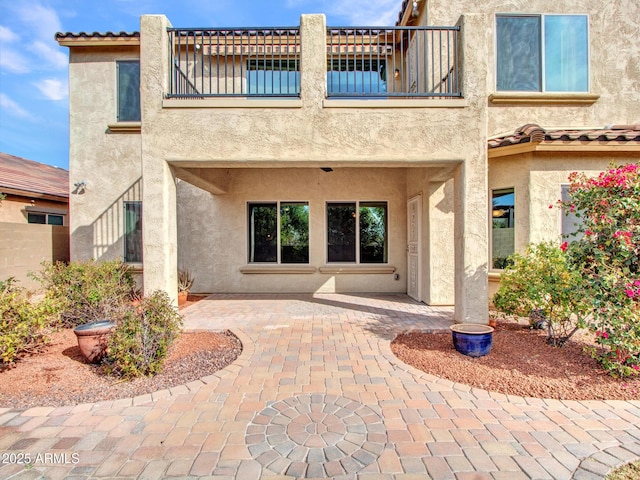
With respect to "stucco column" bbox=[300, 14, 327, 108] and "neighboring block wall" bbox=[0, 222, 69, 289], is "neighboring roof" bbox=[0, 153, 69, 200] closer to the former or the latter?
"neighboring block wall" bbox=[0, 222, 69, 289]

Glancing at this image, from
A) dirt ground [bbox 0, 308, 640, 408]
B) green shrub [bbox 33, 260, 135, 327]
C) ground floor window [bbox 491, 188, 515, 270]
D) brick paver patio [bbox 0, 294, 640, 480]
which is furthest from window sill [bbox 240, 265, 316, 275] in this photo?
brick paver patio [bbox 0, 294, 640, 480]

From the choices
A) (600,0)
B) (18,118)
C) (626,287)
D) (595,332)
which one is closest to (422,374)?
(595,332)

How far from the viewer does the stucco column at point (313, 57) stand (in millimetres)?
6730

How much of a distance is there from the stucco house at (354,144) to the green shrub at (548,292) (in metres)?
0.47

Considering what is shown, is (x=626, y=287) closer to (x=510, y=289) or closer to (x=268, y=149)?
(x=510, y=289)

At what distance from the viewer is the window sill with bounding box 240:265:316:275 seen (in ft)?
37.1

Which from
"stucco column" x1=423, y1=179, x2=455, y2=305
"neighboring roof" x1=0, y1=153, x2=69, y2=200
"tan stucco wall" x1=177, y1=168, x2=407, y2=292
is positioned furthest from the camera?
"neighboring roof" x1=0, y1=153, x2=69, y2=200

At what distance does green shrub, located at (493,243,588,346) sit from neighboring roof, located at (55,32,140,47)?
1248 centimetres

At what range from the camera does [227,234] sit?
37.4ft

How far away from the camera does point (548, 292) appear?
5633 mm

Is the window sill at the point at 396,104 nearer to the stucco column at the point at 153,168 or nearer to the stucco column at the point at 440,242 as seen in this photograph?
the stucco column at the point at 440,242

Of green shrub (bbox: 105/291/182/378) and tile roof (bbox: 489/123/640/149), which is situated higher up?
tile roof (bbox: 489/123/640/149)

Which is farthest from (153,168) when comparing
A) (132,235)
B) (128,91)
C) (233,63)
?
(128,91)

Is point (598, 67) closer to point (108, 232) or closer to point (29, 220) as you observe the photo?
point (108, 232)
